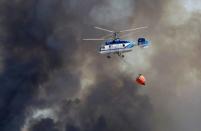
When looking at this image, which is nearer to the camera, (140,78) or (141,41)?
(140,78)

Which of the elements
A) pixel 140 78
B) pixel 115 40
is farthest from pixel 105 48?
pixel 140 78

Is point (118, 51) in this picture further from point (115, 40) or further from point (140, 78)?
point (140, 78)

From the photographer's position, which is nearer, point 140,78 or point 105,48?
point 140,78

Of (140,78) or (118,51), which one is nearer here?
(140,78)

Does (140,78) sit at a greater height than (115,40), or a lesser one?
lesser

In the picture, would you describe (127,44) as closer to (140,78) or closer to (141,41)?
(141,41)

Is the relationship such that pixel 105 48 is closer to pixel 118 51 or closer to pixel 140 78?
pixel 118 51

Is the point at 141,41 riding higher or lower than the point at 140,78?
higher
